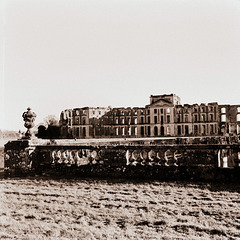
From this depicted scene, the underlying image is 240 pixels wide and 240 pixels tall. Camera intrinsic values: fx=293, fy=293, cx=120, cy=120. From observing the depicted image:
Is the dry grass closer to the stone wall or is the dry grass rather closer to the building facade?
the stone wall

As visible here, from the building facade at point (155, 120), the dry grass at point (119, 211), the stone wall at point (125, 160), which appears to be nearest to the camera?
the dry grass at point (119, 211)

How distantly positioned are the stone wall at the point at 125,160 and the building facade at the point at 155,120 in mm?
52013

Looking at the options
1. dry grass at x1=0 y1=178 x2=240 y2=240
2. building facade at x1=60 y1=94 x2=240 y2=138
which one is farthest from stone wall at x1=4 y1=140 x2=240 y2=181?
building facade at x1=60 y1=94 x2=240 y2=138

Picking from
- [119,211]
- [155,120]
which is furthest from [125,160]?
[155,120]

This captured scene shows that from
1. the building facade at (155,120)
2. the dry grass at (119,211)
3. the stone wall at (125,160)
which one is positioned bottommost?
the dry grass at (119,211)

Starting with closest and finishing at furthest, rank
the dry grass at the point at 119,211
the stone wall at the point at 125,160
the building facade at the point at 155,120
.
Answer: the dry grass at the point at 119,211
the stone wall at the point at 125,160
the building facade at the point at 155,120

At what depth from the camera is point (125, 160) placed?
7352mm

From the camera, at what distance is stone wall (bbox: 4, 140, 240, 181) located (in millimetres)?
6582

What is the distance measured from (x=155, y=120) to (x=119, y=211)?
6306 cm

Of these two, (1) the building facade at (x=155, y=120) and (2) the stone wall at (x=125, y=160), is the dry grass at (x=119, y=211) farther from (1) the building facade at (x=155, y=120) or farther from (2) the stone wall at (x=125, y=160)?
(1) the building facade at (x=155, y=120)

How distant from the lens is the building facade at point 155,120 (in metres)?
62.8

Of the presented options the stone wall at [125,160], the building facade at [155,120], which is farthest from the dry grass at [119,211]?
the building facade at [155,120]

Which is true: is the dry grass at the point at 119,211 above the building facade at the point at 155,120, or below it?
below

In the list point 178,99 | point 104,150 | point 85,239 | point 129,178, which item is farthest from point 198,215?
point 178,99
